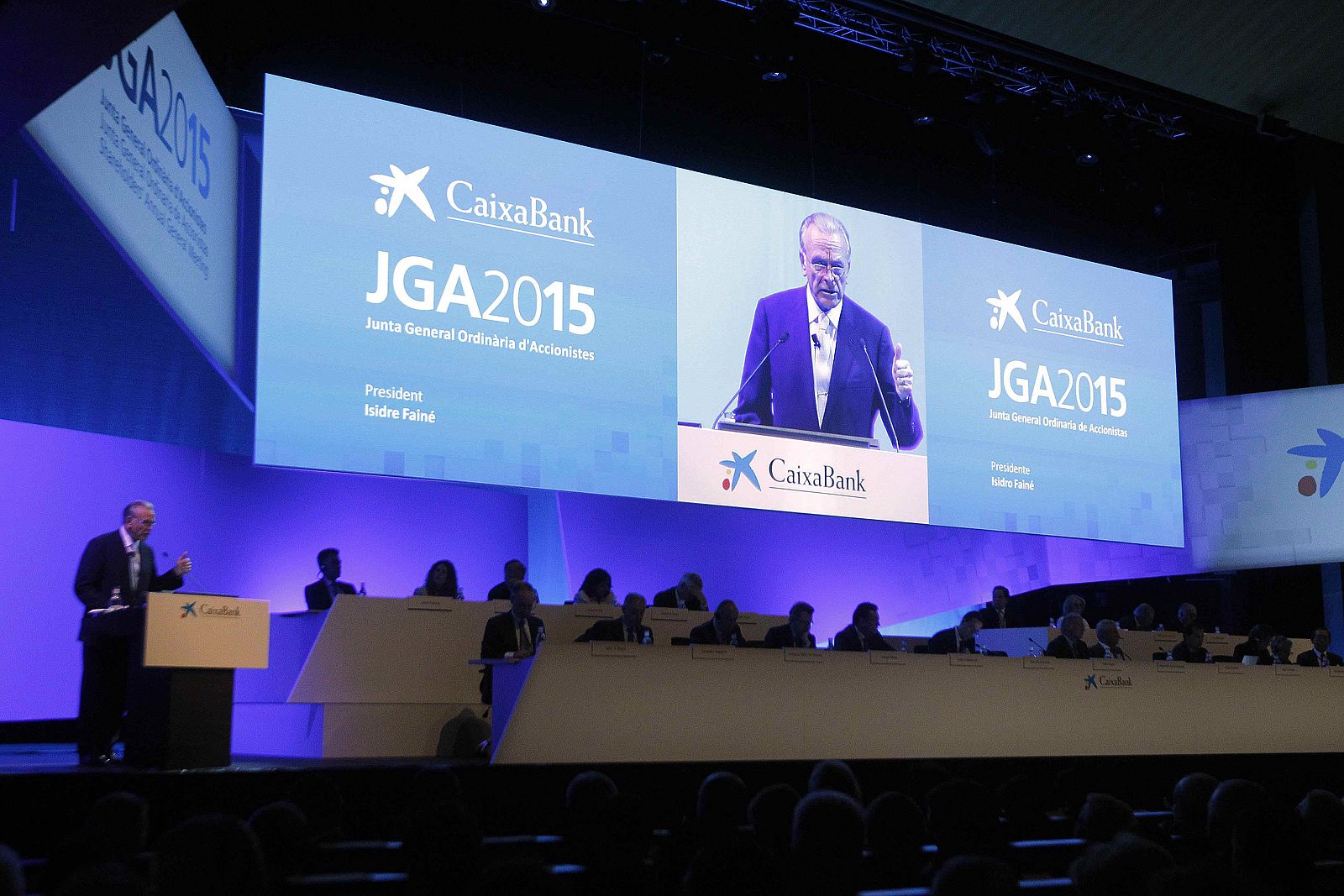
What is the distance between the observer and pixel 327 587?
7.18 meters

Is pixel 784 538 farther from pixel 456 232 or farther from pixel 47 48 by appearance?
pixel 47 48

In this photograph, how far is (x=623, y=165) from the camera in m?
7.76

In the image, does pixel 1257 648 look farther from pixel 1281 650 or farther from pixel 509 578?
pixel 509 578

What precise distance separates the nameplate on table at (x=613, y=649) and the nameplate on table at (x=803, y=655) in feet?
2.32

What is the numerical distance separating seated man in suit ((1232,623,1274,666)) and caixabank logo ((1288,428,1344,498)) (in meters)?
2.71

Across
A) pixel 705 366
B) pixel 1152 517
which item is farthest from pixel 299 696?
pixel 1152 517

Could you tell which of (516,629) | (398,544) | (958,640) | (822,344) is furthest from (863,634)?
(398,544)

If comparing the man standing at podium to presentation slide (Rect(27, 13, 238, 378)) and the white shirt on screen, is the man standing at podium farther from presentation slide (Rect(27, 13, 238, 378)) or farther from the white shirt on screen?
the white shirt on screen

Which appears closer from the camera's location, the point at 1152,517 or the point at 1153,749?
the point at 1153,749

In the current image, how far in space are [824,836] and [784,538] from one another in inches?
299

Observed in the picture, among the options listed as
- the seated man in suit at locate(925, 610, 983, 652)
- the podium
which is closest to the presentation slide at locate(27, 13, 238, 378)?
the podium

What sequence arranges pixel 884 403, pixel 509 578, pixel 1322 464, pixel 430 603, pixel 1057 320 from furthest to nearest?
1. pixel 1322 464
2. pixel 1057 320
3. pixel 884 403
4. pixel 509 578
5. pixel 430 603

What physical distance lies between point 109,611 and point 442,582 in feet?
7.86

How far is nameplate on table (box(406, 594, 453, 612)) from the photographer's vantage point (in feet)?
21.2
